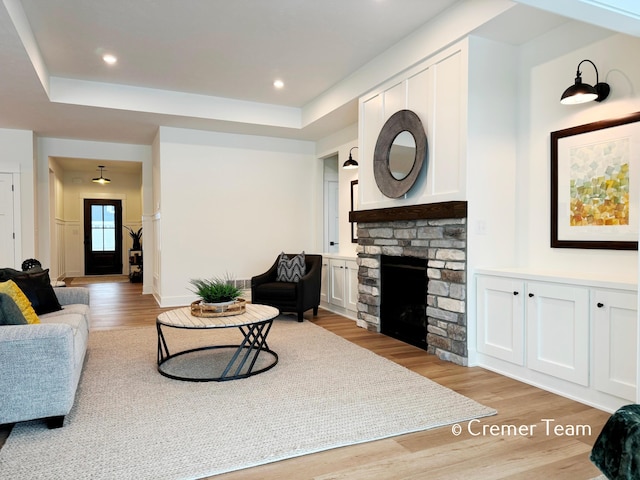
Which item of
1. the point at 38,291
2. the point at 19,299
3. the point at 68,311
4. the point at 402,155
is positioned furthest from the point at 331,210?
the point at 19,299

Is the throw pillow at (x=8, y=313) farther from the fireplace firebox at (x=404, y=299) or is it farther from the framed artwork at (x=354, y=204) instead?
the framed artwork at (x=354, y=204)

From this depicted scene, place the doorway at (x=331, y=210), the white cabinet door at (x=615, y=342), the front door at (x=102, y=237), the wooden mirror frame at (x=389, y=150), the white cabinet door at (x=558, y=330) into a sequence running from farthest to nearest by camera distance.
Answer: the front door at (x=102, y=237)
the doorway at (x=331, y=210)
the wooden mirror frame at (x=389, y=150)
the white cabinet door at (x=558, y=330)
the white cabinet door at (x=615, y=342)

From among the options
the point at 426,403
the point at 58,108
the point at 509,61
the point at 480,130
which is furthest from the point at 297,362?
the point at 58,108

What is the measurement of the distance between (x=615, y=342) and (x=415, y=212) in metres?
1.86

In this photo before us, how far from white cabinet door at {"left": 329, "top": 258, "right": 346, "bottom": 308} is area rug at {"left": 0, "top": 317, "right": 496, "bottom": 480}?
6.62 ft

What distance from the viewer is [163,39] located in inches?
162

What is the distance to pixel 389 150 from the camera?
4.41m

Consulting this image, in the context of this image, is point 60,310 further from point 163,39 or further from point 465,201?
point 465,201

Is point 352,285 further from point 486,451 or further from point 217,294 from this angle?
point 486,451

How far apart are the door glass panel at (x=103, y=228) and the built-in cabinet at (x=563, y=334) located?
10612 millimetres

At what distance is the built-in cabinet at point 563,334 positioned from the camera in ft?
8.42

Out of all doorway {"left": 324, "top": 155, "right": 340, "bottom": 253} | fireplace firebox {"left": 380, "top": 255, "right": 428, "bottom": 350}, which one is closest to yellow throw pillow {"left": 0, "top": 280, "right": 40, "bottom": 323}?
fireplace firebox {"left": 380, "top": 255, "right": 428, "bottom": 350}

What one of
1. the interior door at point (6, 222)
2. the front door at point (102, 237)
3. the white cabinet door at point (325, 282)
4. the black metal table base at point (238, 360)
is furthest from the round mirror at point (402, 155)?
the front door at point (102, 237)

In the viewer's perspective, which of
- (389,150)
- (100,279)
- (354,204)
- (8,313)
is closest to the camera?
(8,313)
